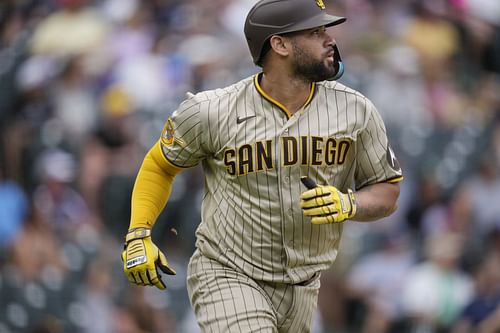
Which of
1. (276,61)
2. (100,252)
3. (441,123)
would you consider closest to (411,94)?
(441,123)

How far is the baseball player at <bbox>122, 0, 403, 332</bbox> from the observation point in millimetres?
5105

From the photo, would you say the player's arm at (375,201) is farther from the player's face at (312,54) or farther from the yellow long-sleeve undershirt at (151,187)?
the yellow long-sleeve undershirt at (151,187)

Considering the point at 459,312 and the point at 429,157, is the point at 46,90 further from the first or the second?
the point at 459,312

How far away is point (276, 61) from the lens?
17.2ft

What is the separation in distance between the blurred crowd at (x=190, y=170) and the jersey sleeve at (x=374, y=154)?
12.1 ft

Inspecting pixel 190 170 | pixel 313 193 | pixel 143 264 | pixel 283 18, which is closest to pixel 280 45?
pixel 283 18

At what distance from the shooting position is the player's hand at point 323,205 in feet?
15.8

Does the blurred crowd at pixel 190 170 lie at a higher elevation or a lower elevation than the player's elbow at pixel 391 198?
lower

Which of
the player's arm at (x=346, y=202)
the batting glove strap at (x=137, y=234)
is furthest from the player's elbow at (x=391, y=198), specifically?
the batting glove strap at (x=137, y=234)

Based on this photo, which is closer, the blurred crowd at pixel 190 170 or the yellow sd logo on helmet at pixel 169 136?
the yellow sd logo on helmet at pixel 169 136

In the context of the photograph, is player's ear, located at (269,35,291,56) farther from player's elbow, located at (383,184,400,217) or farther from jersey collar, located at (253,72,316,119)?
player's elbow, located at (383,184,400,217)

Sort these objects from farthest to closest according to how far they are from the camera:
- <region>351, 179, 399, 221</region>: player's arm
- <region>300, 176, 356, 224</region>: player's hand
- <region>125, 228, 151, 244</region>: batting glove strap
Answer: <region>125, 228, 151, 244</region>: batting glove strap, <region>351, 179, 399, 221</region>: player's arm, <region>300, 176, 356, 224</region>: player's hand

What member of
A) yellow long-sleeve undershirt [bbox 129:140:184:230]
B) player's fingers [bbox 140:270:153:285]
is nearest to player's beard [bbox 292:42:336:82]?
yellow long-sleeve undershirt [bbox 129:140:184:230]

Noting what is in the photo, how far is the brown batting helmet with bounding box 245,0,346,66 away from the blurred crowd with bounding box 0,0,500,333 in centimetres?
404
